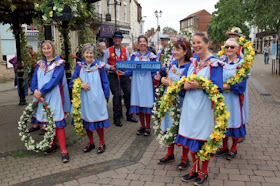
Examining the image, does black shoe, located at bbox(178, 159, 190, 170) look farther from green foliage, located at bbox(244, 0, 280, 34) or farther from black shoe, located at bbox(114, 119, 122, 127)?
green foliage, located at bbox(244, 0, 280, 34)

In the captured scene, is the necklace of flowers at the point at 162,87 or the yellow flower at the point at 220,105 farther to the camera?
the necklace of flowers at the point at 162,87

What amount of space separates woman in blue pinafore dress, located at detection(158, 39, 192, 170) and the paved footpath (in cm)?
14

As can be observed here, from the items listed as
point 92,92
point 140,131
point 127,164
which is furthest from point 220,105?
point 140,131

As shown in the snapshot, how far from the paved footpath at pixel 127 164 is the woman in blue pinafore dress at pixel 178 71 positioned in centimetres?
Answer: 14

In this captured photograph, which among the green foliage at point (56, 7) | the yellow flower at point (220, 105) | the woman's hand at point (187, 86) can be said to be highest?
the green foliage at point (56, 7)

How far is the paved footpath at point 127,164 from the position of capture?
13.1 ft

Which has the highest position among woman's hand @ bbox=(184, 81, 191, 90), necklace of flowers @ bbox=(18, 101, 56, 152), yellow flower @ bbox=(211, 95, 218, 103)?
woman's hand @ bbox=(184, 81, 191, 90)

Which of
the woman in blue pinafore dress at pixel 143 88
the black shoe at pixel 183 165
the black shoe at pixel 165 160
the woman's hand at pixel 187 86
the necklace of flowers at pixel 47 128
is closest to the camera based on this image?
the woman's hand at pixel 187 86

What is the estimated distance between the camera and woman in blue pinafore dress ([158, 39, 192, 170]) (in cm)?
408

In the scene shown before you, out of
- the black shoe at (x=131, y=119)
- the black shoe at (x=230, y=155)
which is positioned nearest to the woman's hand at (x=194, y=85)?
the black shoe at (x=230, y=155)

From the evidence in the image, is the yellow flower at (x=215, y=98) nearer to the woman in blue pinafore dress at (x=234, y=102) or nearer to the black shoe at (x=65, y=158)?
the woman in blue pinafore dress at (x=234, y=102)

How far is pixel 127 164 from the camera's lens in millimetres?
4539

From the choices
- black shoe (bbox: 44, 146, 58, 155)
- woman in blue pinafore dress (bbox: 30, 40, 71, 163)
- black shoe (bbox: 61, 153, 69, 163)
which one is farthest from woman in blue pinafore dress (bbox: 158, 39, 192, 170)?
black shoe (bbox: 44, 146, 58, 155)

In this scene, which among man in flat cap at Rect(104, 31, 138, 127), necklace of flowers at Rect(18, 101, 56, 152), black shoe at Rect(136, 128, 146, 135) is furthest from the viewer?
man in flat cap at Rect(104, 31, 138, 127)
